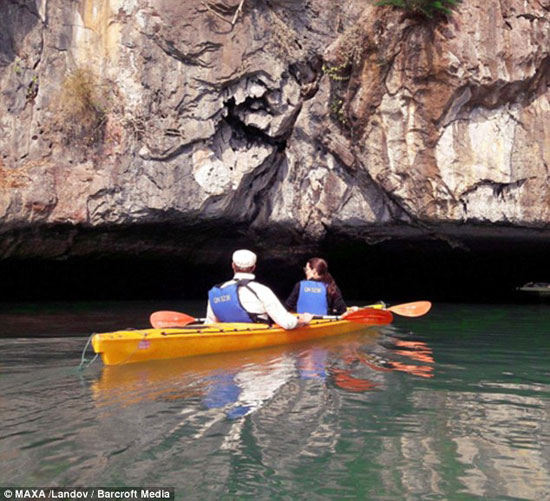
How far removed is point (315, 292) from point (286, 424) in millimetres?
4309

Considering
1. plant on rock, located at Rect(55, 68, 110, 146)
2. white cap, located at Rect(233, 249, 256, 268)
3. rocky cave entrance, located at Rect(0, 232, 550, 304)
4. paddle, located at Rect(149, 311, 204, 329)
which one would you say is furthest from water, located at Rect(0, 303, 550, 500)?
rocky cave entrance, located at Rect(0, 232, 550, 304)

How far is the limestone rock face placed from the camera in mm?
9891

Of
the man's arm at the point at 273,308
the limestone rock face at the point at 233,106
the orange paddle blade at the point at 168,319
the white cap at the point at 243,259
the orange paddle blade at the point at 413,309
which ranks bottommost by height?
the orange paddle blade at the point at 413,309

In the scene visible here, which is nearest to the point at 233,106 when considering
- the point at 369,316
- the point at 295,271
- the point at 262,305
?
the point at 369,316

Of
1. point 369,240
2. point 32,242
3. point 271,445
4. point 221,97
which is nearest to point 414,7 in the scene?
point 221,97

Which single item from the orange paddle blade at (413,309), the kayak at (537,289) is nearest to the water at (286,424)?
the orange paddle blade at (413,309)

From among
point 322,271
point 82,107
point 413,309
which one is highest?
point 82,107

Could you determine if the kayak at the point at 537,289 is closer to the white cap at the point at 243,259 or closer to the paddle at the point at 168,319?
the paddle at the point at 168,319

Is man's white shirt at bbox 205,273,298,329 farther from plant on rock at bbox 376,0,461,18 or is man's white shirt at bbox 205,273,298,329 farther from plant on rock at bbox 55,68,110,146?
plant on rock at bbox 376,0,461,18

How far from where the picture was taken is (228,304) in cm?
645

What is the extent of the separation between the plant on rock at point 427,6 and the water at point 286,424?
18.5 feet

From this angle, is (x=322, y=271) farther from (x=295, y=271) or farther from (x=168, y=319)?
(x=295, y=271)

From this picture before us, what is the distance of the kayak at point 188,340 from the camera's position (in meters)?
5.47

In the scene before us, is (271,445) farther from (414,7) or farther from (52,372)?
(414,7)
